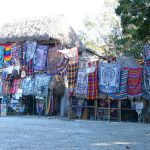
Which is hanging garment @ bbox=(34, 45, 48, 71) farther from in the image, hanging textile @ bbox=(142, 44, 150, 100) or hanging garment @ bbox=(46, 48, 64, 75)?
hanging textile @ bbox=(142, 44, 150, 100)

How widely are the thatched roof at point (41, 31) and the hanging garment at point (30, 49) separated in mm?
327

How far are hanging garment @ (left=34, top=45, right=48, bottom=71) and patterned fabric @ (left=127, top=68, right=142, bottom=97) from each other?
255 inches

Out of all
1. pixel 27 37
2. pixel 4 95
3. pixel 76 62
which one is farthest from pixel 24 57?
pixel 76 62

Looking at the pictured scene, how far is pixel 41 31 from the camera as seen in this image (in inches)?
949

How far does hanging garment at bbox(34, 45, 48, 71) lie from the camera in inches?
941

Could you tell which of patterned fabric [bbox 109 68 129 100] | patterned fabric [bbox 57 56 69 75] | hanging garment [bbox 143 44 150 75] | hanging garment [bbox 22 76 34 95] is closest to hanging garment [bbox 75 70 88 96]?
patterned fabric [bbox 109 68 129 100]

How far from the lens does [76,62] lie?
20875 mm

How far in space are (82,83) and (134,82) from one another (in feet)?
9.20

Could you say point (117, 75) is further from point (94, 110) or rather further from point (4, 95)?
point (4, 95)

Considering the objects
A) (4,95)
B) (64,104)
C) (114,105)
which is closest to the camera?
(114,105)

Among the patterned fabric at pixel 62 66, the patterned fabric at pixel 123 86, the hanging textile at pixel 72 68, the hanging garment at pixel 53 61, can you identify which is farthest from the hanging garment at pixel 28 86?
the patterned fabric at pixel 123 86

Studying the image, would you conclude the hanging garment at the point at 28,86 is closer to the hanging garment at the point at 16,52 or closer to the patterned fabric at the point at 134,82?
the hanging garment at the point at 16,52

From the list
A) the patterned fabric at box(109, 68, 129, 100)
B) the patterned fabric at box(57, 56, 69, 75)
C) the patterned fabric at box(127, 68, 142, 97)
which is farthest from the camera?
the patterned fabric at box(57, 56, 69, 75)

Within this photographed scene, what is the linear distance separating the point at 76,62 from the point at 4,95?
21.4ft
